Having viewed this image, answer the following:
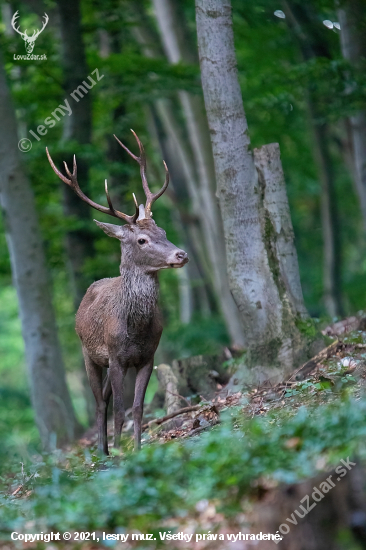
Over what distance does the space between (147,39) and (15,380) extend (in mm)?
17985

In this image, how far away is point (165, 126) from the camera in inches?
655

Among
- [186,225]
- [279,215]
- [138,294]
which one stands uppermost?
[186,225]

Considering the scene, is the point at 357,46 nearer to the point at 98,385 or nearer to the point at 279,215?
the point at 279,215

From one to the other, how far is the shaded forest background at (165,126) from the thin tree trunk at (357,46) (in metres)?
0.37

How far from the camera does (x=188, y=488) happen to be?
4.09 m

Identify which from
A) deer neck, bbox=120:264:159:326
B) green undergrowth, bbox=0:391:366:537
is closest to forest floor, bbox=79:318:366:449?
deer neck, bbox=120:264:159:326

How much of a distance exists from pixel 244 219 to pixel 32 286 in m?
4.58

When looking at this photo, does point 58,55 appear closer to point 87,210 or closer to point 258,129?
point 87,210

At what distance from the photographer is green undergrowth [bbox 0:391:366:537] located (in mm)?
3898

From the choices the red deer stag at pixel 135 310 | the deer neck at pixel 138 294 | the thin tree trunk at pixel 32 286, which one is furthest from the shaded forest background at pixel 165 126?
the deer neck at pixel 138 294

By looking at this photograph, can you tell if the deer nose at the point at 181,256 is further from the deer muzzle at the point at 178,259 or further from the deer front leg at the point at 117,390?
the deer front leg at the point at 117,390

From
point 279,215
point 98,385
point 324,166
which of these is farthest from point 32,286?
point 324,166

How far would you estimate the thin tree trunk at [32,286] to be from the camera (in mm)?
10766

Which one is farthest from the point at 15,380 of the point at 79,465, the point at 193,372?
the point at 79,465
